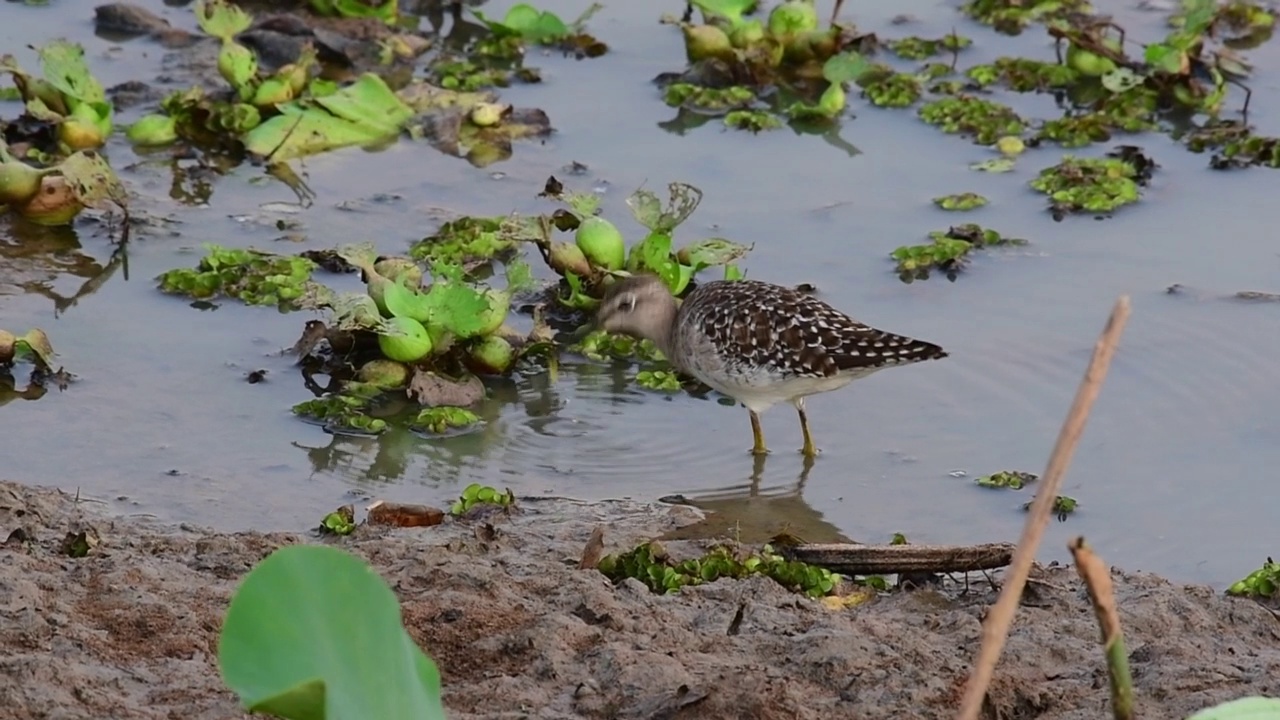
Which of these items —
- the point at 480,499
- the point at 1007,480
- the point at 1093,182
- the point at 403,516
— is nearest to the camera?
the point at 403,516

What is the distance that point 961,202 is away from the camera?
9219mm

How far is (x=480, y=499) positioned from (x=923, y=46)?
5984 mm

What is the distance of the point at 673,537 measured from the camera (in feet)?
20.6

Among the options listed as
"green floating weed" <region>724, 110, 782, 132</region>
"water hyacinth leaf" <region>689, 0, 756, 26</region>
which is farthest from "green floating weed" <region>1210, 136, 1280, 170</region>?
"water hyacinth leaf" <region>689, 0, 756, 26</region>

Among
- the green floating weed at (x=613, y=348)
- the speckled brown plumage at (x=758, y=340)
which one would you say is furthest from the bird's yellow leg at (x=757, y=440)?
Result: the green floating weed at (x=613, y=348)

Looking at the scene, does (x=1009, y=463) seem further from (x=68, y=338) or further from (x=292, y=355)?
(x=68, y=338)

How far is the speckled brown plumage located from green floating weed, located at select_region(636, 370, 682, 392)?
0.12 meters

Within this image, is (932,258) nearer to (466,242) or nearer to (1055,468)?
(466,242)

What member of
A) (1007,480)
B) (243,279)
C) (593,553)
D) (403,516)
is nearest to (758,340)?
(1007,480)

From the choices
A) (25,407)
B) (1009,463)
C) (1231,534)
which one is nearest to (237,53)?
(25,407)

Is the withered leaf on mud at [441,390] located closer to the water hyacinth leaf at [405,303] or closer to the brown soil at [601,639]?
the water hyacinth leaf at [405,303]

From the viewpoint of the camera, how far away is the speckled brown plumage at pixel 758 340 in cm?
707

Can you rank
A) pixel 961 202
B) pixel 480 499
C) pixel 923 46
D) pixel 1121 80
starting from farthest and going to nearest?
pixel 923 46 → pixel 1121 80 → pixel 961 202 → pixel 480 499

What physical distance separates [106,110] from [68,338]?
2202mm
